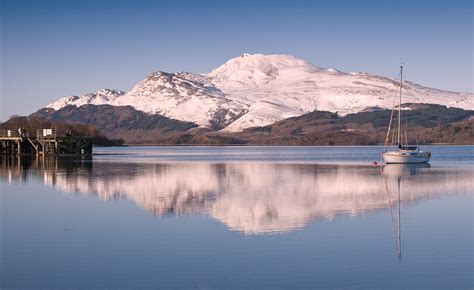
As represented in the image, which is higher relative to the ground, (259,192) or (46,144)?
(46,144)

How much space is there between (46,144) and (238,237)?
3896 inches

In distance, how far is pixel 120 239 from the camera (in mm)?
25391

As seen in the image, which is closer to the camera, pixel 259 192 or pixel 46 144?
pixel 259 192

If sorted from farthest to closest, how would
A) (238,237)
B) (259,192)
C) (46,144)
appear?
(46,144) → (259,192) → (238,237)

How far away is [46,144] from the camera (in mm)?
119125

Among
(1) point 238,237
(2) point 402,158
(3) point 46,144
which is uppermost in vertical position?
(3) point 46,144

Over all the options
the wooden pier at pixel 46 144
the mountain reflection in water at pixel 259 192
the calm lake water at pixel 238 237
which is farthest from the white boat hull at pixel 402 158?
the wooden pier at pixel 46 144

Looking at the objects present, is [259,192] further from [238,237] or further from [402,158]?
[402,158]

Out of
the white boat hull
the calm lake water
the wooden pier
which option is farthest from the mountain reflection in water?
the wooden pier

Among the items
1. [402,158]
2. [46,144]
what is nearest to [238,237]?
[402,158]

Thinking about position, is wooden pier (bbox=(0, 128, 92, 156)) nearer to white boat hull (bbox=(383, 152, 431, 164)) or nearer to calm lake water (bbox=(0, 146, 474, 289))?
white boat hull (bbox=(383, 152, 431, 164))

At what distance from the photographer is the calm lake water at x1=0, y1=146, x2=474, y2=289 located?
19.1 metres

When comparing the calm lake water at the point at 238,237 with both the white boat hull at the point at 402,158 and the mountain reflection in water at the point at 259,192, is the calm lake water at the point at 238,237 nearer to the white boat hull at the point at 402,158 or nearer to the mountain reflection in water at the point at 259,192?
the mountain reflection in water at the point at 259,192

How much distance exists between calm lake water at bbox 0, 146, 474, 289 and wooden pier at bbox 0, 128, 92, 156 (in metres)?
75.3
